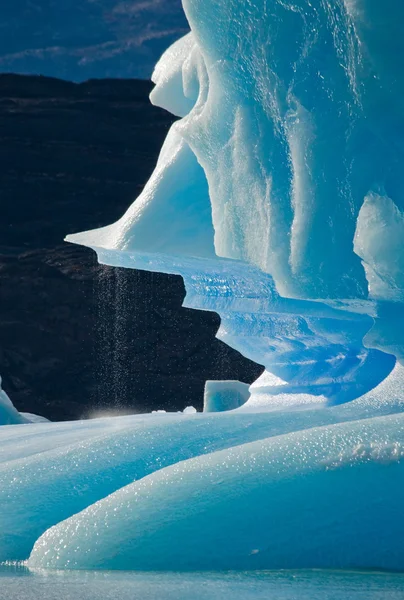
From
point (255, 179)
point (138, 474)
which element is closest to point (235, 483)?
point (138, 474)

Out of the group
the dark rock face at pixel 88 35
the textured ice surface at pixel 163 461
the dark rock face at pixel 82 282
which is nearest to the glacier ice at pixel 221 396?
the textured ice surface at pixel 163 461

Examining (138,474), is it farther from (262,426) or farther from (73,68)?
(73,68)

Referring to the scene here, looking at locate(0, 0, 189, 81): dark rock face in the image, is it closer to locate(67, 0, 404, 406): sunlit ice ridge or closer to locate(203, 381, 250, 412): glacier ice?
locate(203, 381, 250, 412): glacier ice

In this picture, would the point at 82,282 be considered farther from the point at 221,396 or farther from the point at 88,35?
the point at 221,396

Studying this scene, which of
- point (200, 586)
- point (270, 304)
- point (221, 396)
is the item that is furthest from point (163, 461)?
point (221, 396)

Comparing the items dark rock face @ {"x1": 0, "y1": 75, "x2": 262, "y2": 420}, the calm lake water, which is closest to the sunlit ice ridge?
the calm lake water
